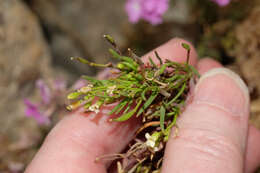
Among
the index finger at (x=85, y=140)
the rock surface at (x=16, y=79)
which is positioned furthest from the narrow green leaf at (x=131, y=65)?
the rock surface at (x=16, y=79)

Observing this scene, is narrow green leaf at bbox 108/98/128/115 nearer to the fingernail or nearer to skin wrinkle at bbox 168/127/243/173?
skin wrinkle at bbox 168/127/243/173

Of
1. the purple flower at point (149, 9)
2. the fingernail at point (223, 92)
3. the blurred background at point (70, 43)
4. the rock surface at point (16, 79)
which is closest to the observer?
the fingernail at point (223, 92)

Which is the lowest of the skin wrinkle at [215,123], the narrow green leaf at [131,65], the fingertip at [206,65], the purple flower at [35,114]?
the purple flower at [35,114]

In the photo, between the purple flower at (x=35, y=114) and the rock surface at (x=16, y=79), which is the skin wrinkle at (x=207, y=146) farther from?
the rock surface at (x=16, y=79)

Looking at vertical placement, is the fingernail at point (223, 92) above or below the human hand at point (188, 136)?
above

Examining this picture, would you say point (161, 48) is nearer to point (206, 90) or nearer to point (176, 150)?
point (206, 90)

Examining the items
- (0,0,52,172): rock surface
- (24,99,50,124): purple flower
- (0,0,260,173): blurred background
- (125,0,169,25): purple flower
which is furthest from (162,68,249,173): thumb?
(0,0,52,172): rock surface

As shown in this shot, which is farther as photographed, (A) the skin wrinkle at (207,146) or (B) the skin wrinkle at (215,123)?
(B) the skin wrinkle at (215,123)

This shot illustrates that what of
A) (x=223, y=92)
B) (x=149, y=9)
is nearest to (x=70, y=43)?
(x=149, y=9)
